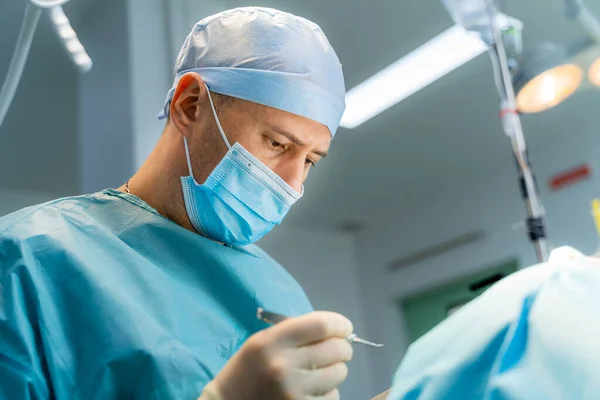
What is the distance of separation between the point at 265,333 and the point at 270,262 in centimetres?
58

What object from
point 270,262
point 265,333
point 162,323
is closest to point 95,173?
point 270,262

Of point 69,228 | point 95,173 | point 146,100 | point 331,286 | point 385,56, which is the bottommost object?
point 331,286

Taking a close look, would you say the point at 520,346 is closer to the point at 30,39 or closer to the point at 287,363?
the point at 287,363

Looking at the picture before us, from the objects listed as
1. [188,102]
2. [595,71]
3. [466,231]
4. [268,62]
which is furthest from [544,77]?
[466,231]

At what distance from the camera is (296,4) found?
253 cm

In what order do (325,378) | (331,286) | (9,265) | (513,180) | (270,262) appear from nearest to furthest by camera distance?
(325,378) → (9,265) → (270,262) → (513,180) → (331,286)

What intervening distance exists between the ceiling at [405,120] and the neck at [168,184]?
1.44 m

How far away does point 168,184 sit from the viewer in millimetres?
1087

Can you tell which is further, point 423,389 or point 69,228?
point 69,228

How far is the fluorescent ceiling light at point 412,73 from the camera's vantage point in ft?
9.13

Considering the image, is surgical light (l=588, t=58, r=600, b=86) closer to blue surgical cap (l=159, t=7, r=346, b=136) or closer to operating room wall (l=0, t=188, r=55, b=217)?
blue surgical cap (l=159, t=7, r=346, b=136)

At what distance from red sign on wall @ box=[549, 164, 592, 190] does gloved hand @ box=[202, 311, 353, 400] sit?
351 cm

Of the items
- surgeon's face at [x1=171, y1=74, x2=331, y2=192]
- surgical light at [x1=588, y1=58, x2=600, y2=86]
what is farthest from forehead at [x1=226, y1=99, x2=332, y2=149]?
surgical light at [x1=588, y1=58, x2=600, y2=86]

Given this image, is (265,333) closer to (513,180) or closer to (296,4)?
(296,4)
